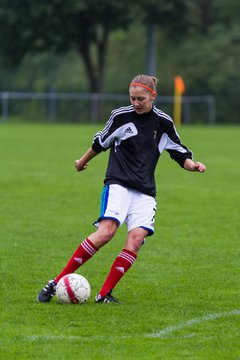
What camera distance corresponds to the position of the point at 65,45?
2015 inches

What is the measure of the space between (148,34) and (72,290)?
45.0 meters

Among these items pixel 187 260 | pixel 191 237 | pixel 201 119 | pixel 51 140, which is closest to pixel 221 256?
pixel 187 260

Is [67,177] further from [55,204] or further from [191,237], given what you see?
[191,237]

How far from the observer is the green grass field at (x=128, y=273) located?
237 inches

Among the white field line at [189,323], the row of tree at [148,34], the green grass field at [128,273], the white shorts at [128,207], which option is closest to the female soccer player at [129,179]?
the white shorts at [128,207]

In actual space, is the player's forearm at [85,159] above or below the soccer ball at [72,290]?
above

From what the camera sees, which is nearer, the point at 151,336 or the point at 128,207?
the point at 151,336

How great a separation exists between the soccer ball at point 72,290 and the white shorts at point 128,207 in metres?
0.50

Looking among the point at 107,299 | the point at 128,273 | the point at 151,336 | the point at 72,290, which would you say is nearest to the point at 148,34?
the point at 128,273

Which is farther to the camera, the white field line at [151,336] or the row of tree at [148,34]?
the row of tree at [148,34]

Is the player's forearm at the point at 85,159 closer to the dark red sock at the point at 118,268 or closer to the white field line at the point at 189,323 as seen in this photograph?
the dark red sock at the point at 118,268

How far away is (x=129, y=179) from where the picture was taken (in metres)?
7.35

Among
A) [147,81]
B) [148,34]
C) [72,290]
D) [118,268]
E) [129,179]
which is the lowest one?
[148,34]

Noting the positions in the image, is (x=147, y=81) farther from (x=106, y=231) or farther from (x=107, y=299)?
(x=107, y=299)
